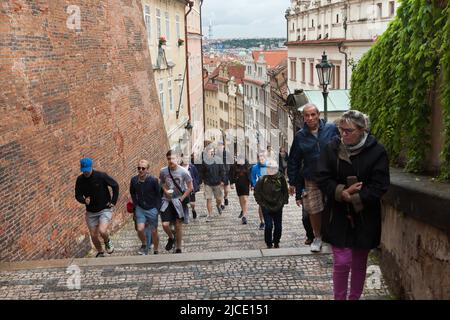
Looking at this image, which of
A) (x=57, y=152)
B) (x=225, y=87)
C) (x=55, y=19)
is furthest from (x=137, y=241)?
(x=225, y=87)

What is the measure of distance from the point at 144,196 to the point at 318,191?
10.3 feet

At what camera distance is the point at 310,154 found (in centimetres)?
640

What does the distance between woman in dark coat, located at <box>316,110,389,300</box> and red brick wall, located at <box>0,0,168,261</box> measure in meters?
4.95

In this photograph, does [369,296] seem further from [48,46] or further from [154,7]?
[154,7]

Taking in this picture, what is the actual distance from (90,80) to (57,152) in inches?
117

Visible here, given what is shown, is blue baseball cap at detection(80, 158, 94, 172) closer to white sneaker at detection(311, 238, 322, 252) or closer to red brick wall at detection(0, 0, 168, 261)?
red brick wall at detection(0, 0, 168, 261)

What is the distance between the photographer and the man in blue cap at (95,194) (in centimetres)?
808

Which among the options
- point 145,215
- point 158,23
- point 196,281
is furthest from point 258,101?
point 196,281

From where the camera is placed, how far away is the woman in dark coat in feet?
14.2

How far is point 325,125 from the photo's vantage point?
6.38 meters

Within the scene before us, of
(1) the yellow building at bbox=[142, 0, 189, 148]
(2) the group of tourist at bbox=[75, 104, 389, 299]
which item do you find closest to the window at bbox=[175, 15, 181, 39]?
(1) the yellow building at bbox=[142, 0, 189, 148]

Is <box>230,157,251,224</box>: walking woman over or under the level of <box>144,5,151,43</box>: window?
under

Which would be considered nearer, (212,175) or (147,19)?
(212,175)

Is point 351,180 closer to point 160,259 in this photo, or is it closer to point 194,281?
point 194,281
